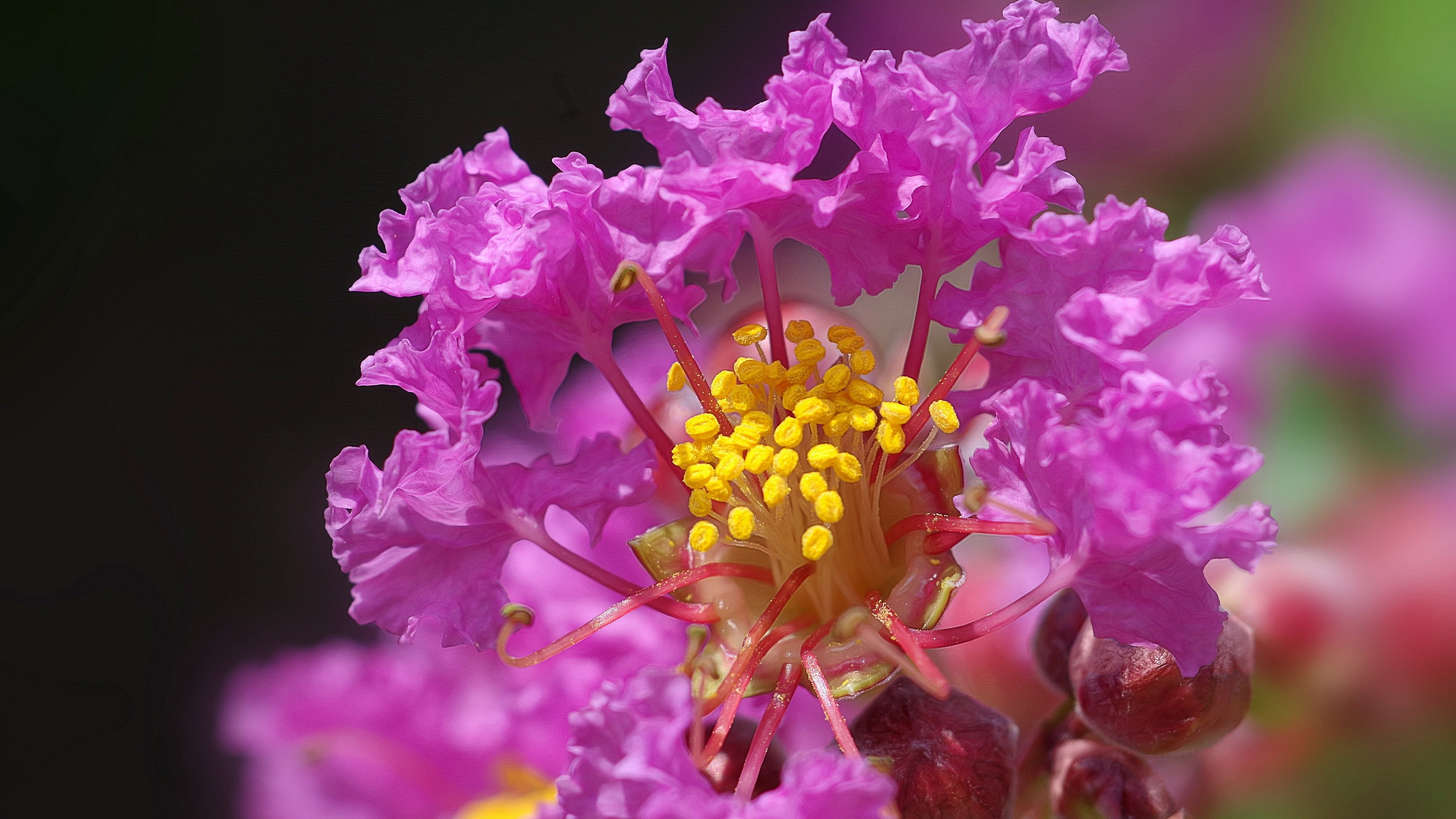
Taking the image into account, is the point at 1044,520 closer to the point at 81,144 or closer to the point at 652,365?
the point at 652,365

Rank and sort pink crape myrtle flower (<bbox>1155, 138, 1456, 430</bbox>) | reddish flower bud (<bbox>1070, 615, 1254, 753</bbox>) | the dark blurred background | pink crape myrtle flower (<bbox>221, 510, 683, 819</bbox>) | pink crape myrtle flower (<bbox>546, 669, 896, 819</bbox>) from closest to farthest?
1. pink crape myrtle flower (<bbox>546, 669, 896, 819</bbox>)
2. reddish flower bud (<bbox>1070, 615, 1254, 753</bbox>)
3. pink crape myrtle flower (<bbox>1155, 138, 1456, 430</bbox>)
4. pink crape myrtle flower (<bbox>221, 510, 683, 819</bbox>)
5. the dark blurred background

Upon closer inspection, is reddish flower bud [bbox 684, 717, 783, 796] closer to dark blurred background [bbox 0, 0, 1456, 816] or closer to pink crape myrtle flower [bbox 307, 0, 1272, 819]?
pink crape myrtle flower [bbox 307, 0, 1272, 819]

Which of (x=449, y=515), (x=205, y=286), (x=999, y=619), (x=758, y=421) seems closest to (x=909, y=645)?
(x=999, y=619)

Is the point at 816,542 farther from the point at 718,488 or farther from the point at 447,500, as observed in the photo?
the point at 447,500

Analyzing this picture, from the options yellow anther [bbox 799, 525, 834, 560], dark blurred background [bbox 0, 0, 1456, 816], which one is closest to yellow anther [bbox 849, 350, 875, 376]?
yellow anther [bbox 799, 525, 834, 560]

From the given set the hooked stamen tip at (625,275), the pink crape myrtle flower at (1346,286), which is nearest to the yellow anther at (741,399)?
the hooked stamen tip at (625,275)

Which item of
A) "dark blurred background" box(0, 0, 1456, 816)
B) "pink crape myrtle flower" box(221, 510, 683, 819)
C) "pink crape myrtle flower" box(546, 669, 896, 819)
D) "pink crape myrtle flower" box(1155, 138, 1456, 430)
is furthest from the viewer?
"dark blurred background" box(0, 0, 1456, 816)

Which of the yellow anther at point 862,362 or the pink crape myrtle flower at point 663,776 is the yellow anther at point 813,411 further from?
the pink crape myrtle flower at point 663,776
